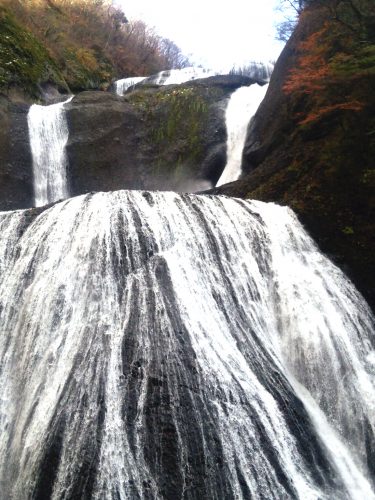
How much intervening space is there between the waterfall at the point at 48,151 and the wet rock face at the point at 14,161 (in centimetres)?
22

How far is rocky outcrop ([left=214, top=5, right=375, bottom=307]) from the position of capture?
827 cm

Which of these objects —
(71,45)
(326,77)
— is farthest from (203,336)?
(71,45)

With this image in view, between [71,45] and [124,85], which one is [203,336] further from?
[71,45]

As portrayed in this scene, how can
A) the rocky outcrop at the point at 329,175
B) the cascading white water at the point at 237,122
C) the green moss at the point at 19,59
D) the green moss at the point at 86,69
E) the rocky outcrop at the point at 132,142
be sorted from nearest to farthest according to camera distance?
1. the rocky outcrop at the point at 329,175
2. the rocky outcrop at the point at 132,142
3. the cascading white water at the point at 237,122
4. the green moss at the point at 19,59
5. the green moss at the point at 86,69

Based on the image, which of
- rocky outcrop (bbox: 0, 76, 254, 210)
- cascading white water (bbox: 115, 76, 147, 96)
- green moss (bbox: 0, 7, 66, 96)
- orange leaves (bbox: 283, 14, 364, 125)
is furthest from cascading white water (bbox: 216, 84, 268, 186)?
cascading white water (bbox: 115, 76, 147, 96)

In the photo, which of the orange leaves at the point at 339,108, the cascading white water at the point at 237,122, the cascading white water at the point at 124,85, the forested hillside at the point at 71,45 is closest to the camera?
the orange leaves at the point at 339,108

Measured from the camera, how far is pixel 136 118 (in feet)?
52.5

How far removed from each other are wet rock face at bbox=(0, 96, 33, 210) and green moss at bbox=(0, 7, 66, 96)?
1.77 metres

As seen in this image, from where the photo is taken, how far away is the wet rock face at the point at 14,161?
12469mm

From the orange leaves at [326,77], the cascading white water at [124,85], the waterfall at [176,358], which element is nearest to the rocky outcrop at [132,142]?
the orange leaves at [326,77]

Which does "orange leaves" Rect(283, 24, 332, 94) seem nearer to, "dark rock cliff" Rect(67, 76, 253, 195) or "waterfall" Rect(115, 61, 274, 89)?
"dark rock cliff" Rect(67, 76, 253, 195)

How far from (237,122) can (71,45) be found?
14.7m

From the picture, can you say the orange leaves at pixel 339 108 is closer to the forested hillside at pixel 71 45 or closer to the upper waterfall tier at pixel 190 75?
the forested hillside at pixel 71 45

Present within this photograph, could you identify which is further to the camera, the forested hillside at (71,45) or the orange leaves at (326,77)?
the forested hillside at (71,45)
